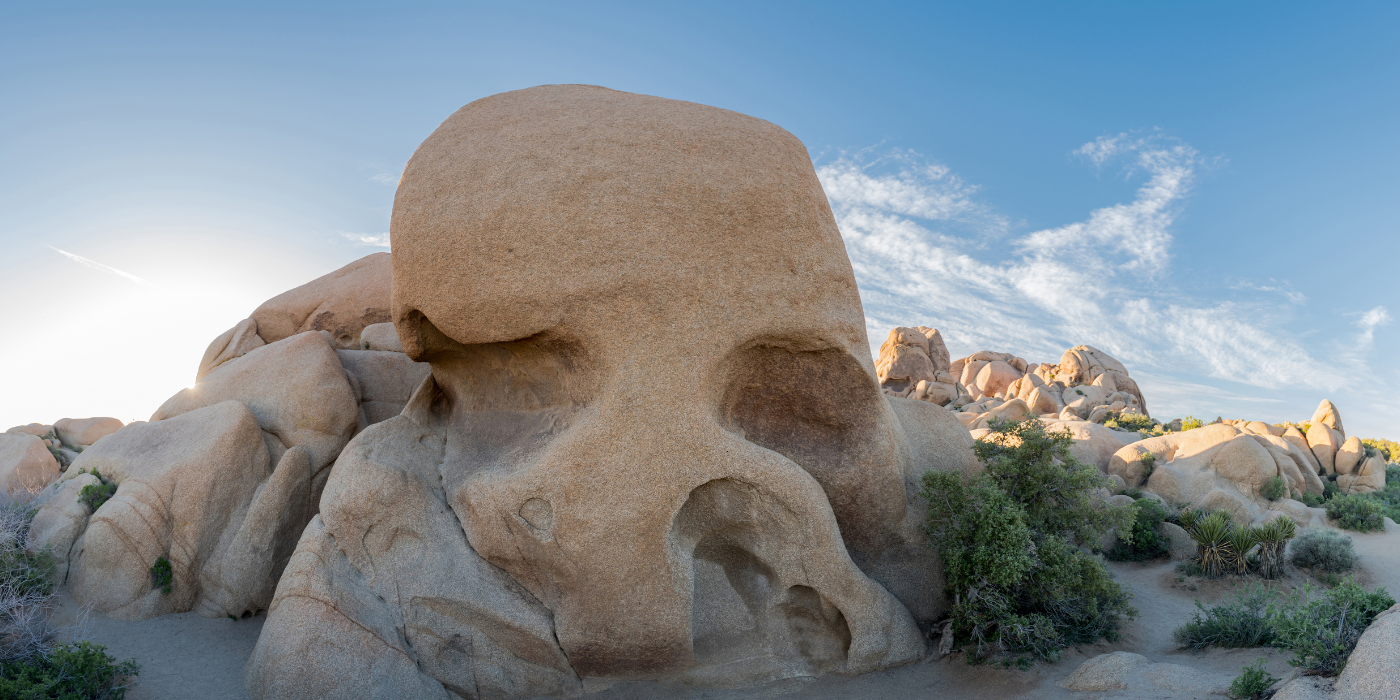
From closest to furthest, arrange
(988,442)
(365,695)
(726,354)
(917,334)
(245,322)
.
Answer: (365,695), (726,354), (988,442), (245,322), (917,334)

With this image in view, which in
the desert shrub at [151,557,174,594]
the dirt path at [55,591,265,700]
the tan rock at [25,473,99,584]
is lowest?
the dirt path at [55,591,265,700]

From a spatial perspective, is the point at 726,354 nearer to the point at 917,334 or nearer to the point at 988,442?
the point at 988,442

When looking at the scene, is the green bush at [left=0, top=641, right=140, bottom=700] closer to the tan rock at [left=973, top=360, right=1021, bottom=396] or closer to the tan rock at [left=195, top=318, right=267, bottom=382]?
the tan rock at [left=195, top=318, right=267, bottom=382]

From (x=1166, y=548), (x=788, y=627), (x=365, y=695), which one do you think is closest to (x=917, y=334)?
(x=1166, y=548)

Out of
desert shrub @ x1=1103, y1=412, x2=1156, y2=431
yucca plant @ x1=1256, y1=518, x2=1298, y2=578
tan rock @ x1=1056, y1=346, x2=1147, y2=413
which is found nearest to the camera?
yucca plant @ x1=1256, y1=518, x2=1298, y2=578

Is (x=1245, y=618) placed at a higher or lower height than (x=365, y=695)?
higher

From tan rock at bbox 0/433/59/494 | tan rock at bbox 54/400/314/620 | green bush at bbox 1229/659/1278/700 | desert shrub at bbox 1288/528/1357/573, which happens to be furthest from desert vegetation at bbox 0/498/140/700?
desert shrub at bbox 1288/528/1357/573

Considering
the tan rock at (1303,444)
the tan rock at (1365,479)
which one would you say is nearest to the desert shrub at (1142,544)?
the tan rock at (1303,444)

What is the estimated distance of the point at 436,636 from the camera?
11.0m

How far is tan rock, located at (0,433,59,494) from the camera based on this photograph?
15625mm

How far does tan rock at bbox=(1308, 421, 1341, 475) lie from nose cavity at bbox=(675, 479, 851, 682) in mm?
28225

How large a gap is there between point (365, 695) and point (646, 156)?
29.2 feet

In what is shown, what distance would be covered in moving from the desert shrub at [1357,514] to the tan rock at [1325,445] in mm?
8510

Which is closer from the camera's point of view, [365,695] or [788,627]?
[365,695]
